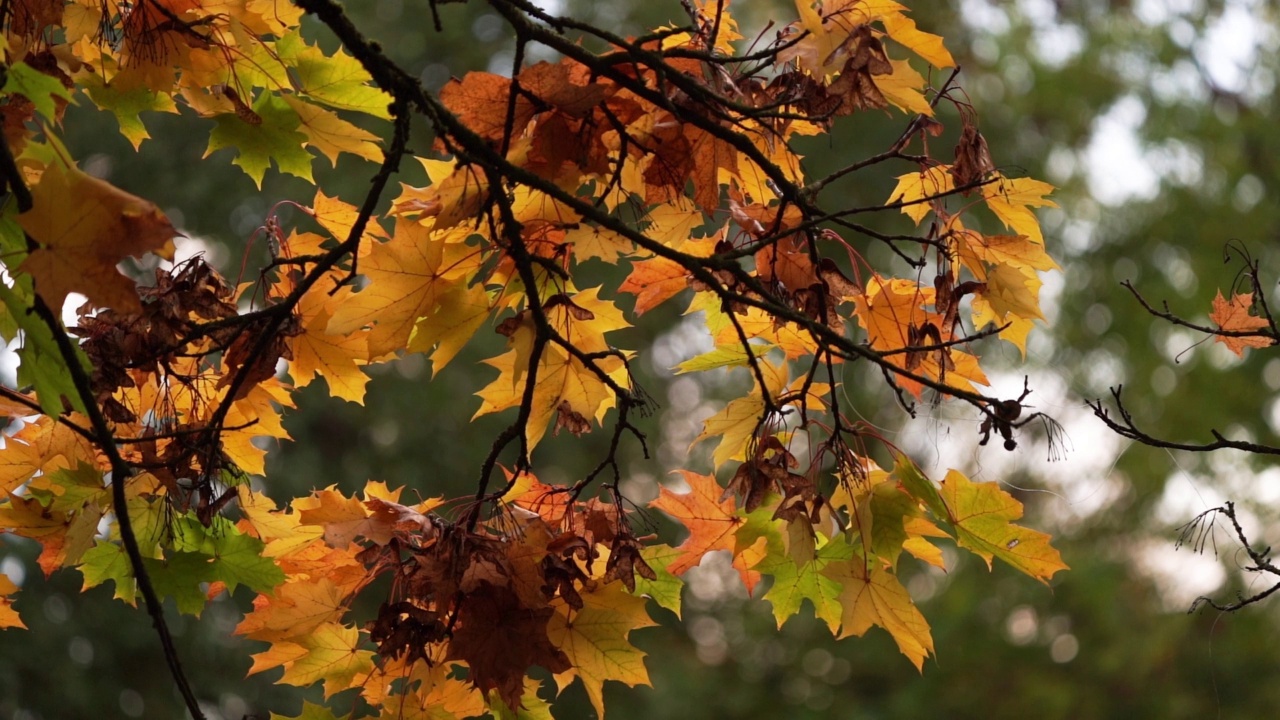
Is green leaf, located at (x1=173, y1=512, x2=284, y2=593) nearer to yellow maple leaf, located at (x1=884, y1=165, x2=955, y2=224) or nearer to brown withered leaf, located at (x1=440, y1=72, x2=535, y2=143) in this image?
brown withered leaf, located at (x1=440, y1=72, x2=535, y2=143)

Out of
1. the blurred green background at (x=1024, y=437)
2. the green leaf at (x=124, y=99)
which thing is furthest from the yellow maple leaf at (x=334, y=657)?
the blurred green background at (x=1024, y=437)

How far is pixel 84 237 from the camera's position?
109 cm

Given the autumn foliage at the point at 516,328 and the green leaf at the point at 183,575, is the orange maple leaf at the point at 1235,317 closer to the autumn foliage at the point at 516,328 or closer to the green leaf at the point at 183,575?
the autumn foliage at the point at 516,328

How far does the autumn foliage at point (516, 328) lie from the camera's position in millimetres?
1359

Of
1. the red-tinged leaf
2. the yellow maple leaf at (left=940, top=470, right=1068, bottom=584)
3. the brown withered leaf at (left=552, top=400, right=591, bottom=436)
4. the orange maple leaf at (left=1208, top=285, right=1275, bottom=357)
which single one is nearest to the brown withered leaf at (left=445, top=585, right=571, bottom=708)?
the brown withered leaf at (left=552, top=400, right=591, bottom=436)

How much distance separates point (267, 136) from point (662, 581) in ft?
2.89

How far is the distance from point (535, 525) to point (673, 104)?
1.78ft

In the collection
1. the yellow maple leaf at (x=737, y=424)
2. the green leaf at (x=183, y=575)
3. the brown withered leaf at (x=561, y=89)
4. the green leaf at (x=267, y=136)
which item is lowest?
the green leaf at (x=183, y=575)

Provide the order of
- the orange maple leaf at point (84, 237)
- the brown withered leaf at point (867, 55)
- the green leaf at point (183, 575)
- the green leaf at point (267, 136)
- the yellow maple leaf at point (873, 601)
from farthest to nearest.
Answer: the green leaf at point (267, 136) < the green leaf at point (183, 575) < the yellow maple leaf at point (873, 601) < the brown withered leaf at point (867, 55) < the orange maple leaf at point (84, 237)

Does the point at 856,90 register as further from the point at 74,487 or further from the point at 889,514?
the point at 74,487

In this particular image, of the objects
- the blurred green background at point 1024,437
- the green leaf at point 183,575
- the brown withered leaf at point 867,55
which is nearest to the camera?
the brown withered leaf at point 867,55

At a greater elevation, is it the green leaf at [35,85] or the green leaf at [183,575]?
the green leaf at [35,85]

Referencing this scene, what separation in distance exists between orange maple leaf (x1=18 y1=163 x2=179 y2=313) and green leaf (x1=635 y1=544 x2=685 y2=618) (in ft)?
2.71

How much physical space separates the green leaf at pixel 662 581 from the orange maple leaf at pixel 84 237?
0.83 metres
